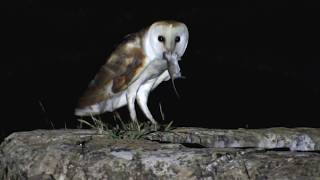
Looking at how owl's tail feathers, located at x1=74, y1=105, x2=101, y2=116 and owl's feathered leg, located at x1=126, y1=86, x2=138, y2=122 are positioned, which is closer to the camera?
owl's feathered leg, located at x1=126, y1=86, x2=138, y2=122

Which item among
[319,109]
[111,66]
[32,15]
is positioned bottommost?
[319,109]

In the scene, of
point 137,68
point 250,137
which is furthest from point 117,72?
point 250,137

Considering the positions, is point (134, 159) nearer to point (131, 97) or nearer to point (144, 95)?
point (131, 97)

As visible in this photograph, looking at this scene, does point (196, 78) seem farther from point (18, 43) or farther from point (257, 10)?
point (18, 43)

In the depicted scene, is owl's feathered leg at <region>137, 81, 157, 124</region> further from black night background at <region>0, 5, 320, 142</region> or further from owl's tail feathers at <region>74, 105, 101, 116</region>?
black night background at <region>0, 5, 320, 142</region>

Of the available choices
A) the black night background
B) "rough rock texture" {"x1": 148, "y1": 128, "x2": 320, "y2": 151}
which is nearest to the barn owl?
"rough rock texture" {"x1": 148, "y1": 128, "x2": 320, "y2": 151}

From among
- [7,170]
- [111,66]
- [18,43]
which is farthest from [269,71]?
[7,170]
